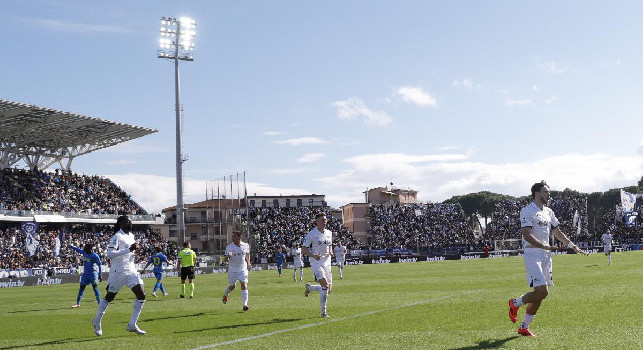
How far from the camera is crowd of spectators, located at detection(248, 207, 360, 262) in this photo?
78.2 metres

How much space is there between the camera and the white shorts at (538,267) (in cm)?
988

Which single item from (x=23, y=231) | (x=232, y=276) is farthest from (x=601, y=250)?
(x=232, y=276)

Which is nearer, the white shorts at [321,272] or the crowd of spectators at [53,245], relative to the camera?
the white shorts at [321,272]

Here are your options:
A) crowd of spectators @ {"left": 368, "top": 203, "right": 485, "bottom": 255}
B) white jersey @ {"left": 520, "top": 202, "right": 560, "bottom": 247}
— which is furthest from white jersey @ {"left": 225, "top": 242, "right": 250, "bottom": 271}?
crowd of spectators @ {"left": 368, "top": 203, "right": 485, "bottom": 255}

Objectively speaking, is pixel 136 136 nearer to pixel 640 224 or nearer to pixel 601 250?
pixel 601 250

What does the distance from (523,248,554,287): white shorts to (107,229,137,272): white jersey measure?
23.5 feet

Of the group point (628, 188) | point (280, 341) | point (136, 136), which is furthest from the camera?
point (628, 188)

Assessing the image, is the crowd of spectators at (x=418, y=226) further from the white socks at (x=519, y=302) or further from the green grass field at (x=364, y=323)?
the white socks at (x=519, y=302)

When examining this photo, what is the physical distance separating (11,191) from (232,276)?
4457 centimetres

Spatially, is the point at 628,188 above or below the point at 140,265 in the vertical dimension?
above

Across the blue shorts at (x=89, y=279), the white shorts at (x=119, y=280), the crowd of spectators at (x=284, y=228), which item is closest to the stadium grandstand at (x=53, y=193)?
the crowd of spectators at (x=284, y=228)

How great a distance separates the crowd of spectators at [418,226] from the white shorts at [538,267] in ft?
244

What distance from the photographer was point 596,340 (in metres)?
9.45

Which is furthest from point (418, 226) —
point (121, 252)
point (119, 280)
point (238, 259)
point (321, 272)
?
point (121, 252)
